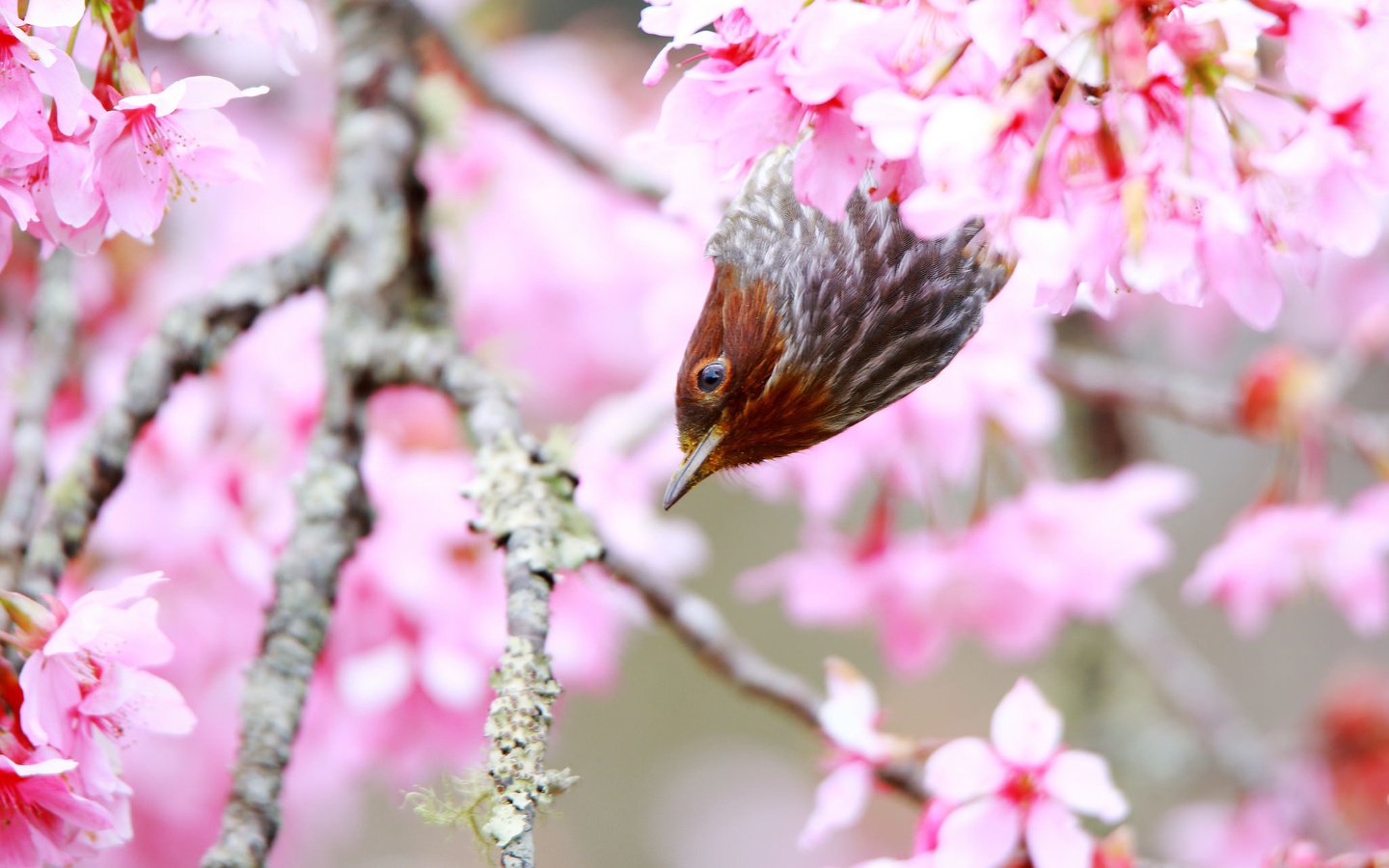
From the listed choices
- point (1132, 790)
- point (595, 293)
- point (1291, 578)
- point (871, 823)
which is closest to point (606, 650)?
point (595, 293)

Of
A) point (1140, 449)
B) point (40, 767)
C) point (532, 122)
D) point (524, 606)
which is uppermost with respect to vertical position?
point (1140, 449)

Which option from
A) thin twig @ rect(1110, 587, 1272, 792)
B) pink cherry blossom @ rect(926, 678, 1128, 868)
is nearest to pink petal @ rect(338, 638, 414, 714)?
pink cherry blossom @ rect(926, 678, 1128, 868)

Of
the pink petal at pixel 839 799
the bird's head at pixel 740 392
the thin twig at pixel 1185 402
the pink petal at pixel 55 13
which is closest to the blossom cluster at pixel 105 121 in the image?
the pink petal at pixel 55 13

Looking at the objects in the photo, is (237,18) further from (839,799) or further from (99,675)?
(839,799)

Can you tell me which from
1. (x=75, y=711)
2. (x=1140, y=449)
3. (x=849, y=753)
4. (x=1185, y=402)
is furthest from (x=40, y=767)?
(x=1140, y=449)

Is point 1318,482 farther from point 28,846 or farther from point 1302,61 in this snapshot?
point 28,846

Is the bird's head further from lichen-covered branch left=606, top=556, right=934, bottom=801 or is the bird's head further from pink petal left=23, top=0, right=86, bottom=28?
pink petal left=23, top=0, right=86, bottom=28

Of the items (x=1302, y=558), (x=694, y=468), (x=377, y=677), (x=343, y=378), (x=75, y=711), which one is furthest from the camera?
(x=1302, y=558)
